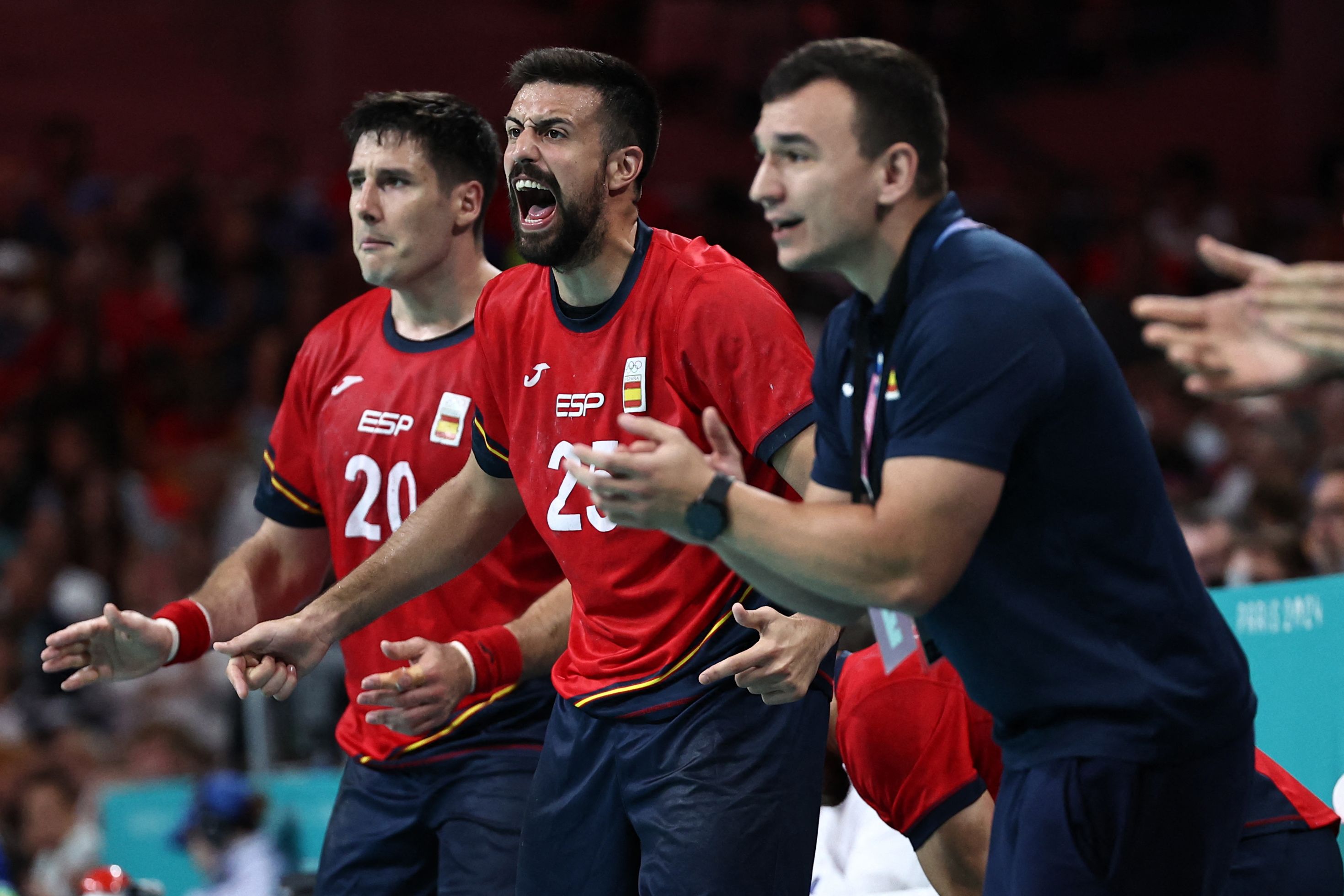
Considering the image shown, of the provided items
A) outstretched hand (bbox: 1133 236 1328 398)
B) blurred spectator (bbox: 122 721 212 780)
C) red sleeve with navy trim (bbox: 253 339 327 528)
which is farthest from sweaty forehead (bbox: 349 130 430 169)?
blurred spectator (bbox: 122 721 212 780)

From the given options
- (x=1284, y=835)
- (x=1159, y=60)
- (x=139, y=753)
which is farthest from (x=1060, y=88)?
(x=1284, y=835)

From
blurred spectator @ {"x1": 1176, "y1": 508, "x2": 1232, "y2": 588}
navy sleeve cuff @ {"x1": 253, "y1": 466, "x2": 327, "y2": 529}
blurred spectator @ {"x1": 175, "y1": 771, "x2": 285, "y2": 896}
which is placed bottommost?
blurred spectator @ {"x1": 175, "y1": 771, "x2": 285, "y2": 896}

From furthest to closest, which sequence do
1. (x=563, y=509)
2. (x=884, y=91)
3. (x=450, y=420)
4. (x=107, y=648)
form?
1. (x=450, y=420)
2. (x=107, y=648)
3. (x=563, y=509)
4. (x=884, y=91)

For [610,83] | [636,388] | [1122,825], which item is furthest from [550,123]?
[1122,825]

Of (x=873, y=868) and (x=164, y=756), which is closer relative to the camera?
(x=873, y=868)

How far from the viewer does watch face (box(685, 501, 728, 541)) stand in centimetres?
275

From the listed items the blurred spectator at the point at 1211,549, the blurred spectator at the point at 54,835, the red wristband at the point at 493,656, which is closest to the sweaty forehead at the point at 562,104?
the red wristband at the point at 493,656

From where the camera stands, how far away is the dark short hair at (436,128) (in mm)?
4871

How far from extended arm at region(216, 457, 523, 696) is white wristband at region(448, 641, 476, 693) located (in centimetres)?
17

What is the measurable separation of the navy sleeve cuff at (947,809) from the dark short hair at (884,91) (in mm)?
1629

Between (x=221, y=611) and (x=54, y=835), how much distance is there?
3687 millimetres

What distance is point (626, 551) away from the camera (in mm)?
3912

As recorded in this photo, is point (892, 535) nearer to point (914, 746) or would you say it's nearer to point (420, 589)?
point (914, 746)

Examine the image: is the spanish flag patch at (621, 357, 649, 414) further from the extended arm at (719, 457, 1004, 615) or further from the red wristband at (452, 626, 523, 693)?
the extended arm at (719, 457, 1004, 615)
